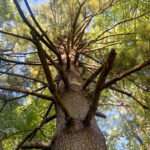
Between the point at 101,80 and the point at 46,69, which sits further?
the point at 46,69

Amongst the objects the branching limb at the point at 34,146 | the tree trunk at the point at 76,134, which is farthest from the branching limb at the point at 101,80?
the branching limb at the point at 34,146

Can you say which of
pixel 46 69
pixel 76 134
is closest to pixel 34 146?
pixel 76 134

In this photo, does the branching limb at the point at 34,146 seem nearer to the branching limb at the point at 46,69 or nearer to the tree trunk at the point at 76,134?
the tree trunk at the point at 76,134

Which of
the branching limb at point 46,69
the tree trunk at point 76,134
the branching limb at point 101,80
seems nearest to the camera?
the branching limb at point 101,80

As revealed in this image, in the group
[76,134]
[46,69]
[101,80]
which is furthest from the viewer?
[76,134]

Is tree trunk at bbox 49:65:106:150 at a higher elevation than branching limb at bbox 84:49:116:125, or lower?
lower

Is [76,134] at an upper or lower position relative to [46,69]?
lower

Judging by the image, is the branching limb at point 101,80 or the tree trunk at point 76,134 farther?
the tree trunk at point 76,134

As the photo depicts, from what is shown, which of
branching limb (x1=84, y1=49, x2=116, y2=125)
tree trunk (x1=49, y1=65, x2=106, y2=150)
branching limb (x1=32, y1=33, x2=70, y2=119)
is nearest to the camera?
branching limb (x1=84, y1=49, x2=116, y2=125)

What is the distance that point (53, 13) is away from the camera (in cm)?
329

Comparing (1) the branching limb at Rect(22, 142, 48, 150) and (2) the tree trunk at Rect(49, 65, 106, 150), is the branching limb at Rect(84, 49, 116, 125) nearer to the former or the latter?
(2) the tree trunk at Rect(49, 65, 106, 150)

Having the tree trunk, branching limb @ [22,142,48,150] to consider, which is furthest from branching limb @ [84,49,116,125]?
branching limb @ [22,142,48,150]

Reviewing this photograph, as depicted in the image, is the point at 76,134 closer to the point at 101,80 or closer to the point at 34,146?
the point at 34,146

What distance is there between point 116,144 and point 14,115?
8.39 ft
